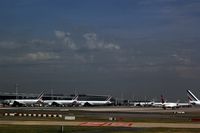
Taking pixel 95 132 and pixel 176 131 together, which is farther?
pixel 176 131

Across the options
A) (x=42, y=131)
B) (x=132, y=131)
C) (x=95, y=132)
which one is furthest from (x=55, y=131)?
(x=132, y=131)

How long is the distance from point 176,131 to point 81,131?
14122 mm

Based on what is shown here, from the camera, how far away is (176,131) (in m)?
65.1

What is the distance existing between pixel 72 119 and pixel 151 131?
107ft

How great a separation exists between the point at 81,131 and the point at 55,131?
12.2 ft

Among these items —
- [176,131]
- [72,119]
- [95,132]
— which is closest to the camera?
[95,132]

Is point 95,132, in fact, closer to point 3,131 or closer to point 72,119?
point 3,131

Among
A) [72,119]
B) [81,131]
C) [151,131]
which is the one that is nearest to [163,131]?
[151,131]

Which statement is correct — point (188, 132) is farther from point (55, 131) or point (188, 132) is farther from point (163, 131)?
point (55, 131)

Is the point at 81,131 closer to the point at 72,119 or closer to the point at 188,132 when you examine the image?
the point at 188,132

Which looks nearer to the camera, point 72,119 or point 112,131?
point 112,131

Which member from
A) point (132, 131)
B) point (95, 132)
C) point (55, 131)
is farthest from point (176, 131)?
point (55, 131)

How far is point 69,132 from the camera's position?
201 ft

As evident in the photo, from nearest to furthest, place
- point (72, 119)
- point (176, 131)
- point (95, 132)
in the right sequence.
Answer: point (95, 132) < point (176, 131) < point (72, 119)
